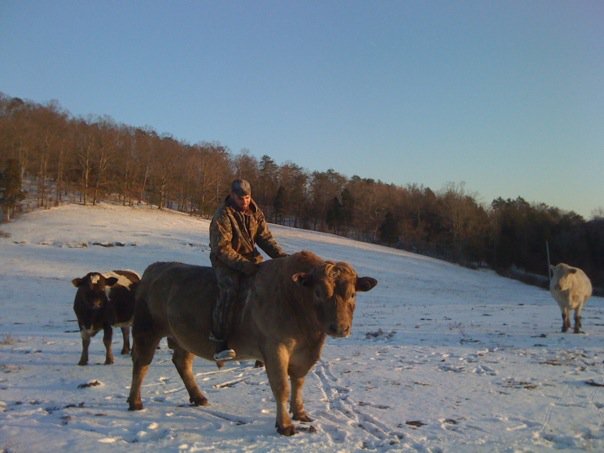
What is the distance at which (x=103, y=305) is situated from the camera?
11352 mm

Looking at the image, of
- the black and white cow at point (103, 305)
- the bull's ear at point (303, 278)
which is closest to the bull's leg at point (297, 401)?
the bull's ear at point (303, 278)

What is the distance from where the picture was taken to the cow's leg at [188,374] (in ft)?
23.9

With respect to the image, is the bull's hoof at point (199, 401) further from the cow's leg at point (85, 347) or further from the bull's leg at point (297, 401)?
the cow's leg at point (85, 347)

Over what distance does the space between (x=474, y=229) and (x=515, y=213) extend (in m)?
6.54

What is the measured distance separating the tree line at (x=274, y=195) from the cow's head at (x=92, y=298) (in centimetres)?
4972

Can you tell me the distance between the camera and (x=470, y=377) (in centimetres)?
914

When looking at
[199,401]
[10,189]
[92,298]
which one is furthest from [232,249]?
[10,189]

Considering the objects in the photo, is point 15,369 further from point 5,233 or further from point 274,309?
point 5,233

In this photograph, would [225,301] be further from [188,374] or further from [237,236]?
[188,374]

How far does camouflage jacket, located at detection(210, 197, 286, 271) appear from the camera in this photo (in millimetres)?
6602

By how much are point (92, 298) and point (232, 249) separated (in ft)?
19.7

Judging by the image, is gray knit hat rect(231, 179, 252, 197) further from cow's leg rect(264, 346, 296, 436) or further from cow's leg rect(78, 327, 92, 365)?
cow's leg rect(78, 327, 92, 365)

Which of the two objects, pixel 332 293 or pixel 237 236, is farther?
pixel 237 236

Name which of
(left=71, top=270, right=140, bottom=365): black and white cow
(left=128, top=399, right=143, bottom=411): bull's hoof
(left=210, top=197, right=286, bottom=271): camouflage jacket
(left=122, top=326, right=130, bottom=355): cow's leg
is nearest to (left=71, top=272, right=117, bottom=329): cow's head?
(left=71, top=270, right=140, bottom=365): black and white cow
